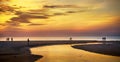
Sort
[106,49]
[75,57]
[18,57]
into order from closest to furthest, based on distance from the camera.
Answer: [18,57] < [75,57] < [106,49]

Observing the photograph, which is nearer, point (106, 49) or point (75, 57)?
point (75, 57)

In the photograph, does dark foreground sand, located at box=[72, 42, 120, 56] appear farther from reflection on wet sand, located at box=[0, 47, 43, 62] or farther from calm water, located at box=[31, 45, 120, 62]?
reflection on wet sand, located at box=[0, 47, 43, 62]

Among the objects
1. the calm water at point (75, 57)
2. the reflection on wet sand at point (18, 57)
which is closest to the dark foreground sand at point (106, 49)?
the calm water at point (75, 57)

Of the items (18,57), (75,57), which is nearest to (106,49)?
(75,57)

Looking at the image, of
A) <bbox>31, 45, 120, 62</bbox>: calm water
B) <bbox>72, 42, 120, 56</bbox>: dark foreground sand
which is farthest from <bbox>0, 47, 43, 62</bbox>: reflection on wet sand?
<bbox>72, 42, 120, 56</bbox>: dark foreground sand

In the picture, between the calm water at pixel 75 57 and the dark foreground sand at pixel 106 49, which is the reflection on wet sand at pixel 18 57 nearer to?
the calm water at pixel 75 57

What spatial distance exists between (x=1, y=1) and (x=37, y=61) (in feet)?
8.38

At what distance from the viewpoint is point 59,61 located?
9.76 m

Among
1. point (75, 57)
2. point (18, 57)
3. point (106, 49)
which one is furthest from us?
point (106, 49)

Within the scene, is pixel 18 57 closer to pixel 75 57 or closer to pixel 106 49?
pixel 75 57

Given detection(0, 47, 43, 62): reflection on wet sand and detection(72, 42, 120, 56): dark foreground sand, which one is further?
detection(72, 42, 120, 56): dark foreground sand

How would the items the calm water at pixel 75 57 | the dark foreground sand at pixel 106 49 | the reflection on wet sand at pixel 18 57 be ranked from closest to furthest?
the reflection on wet sand at pixel 18 57
the calm water at pixel 75 57
the dark foreground sand at pixel 106 49

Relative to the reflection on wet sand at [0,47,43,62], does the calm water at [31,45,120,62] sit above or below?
below

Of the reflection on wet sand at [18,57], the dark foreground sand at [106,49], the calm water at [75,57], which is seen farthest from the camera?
the dark foreground sand at [106,49]
